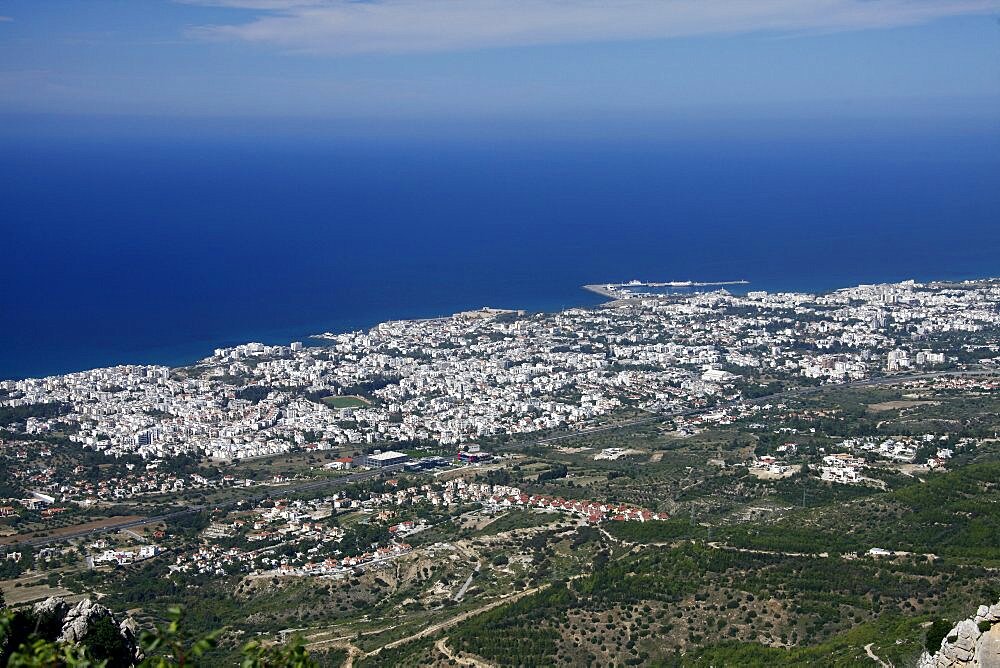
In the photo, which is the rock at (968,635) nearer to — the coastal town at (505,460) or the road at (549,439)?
the coastal town at (505,460)

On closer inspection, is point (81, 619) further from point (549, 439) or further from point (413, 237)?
point (413, 237)

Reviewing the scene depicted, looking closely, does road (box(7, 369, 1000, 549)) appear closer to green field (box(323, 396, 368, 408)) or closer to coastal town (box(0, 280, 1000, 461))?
coastal town (box(0, 280, 1000, 461))

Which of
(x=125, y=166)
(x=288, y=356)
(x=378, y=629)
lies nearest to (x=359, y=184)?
(x=125, y=166)

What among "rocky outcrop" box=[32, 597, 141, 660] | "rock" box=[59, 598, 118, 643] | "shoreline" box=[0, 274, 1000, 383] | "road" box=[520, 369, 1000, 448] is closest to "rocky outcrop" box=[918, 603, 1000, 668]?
"rocky outcrop" box=[32, 597, 141, 660]

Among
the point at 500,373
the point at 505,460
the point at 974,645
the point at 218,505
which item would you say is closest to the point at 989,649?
the point at 974,645

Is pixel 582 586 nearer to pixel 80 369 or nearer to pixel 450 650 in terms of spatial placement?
pixel 450 650

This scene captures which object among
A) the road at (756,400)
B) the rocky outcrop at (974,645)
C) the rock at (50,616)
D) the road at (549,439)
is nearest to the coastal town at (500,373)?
the road at (756,400)
